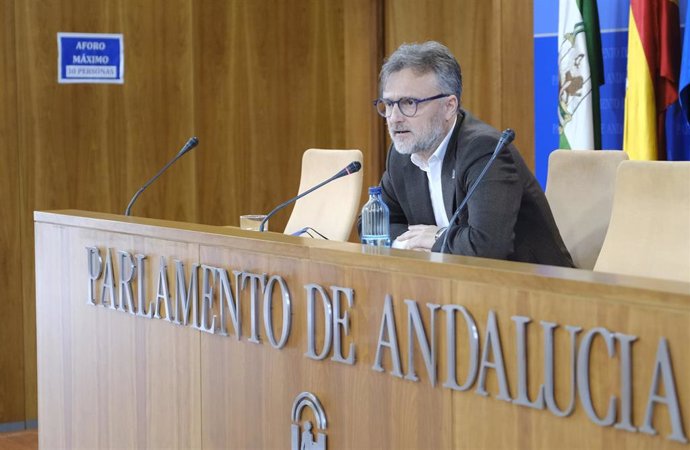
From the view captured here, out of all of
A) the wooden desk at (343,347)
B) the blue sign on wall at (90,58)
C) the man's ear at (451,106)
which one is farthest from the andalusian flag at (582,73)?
the wooden desk at (343,347)

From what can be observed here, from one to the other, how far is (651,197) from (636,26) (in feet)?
6.33

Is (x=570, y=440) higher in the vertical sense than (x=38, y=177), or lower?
lower

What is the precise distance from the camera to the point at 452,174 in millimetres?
3463

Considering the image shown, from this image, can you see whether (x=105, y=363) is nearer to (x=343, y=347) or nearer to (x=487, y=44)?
(x=343, y=347)

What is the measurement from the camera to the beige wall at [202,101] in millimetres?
5438

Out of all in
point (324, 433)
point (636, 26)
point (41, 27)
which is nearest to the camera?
point (324, 433)

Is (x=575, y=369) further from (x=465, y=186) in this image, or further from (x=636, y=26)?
(x=636, y=26)

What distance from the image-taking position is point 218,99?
19.7ft

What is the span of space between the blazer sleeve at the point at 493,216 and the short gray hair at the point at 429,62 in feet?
1.17

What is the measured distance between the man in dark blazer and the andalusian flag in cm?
173

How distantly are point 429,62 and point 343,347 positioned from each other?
4.52ft

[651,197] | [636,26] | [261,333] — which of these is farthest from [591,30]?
[261,333]

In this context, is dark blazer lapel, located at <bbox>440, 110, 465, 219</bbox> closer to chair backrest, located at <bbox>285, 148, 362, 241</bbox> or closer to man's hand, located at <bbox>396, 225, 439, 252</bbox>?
man's hand, located at <bbox>396, 225, 439, 252</bbox>

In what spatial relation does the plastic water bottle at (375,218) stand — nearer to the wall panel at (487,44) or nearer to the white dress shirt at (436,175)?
the white dress shirt at (436,175)
